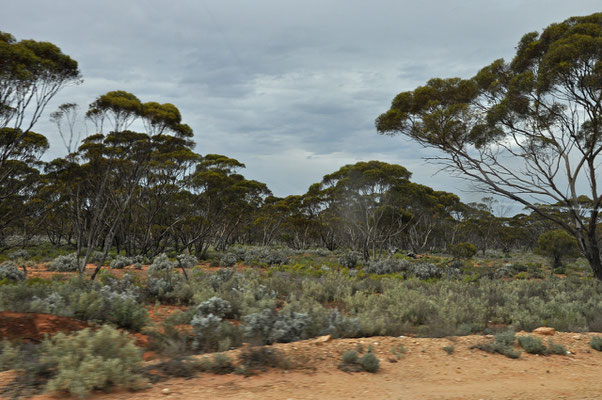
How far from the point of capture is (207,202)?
31.7m

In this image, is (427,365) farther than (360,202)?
No

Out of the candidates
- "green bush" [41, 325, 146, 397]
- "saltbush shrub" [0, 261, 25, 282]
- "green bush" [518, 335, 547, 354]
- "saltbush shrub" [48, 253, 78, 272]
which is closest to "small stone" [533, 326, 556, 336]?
"green bush" [518, 335, 547, 354]

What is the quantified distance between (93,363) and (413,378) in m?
4.23

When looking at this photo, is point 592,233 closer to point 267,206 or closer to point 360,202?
point 360,202

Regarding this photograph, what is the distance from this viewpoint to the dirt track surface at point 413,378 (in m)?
4.48

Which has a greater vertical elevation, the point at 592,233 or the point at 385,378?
the point at 592,233

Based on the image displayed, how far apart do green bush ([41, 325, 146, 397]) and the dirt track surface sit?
0.52 feet

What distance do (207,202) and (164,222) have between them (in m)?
7.14

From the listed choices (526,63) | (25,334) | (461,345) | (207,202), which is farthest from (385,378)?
(207,202)

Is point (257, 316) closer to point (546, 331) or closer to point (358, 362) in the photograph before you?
point (358, 362)

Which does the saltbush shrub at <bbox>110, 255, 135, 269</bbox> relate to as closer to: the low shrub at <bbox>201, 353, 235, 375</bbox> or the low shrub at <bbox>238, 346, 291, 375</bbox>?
the low shrub at <bbox>238, 346, 291, 375</bbox>

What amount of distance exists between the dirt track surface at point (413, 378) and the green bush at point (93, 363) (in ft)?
0.52

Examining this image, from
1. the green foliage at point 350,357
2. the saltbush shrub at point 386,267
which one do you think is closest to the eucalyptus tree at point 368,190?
the saltbush shrub at point 386,267

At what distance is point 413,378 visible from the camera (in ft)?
17.7
